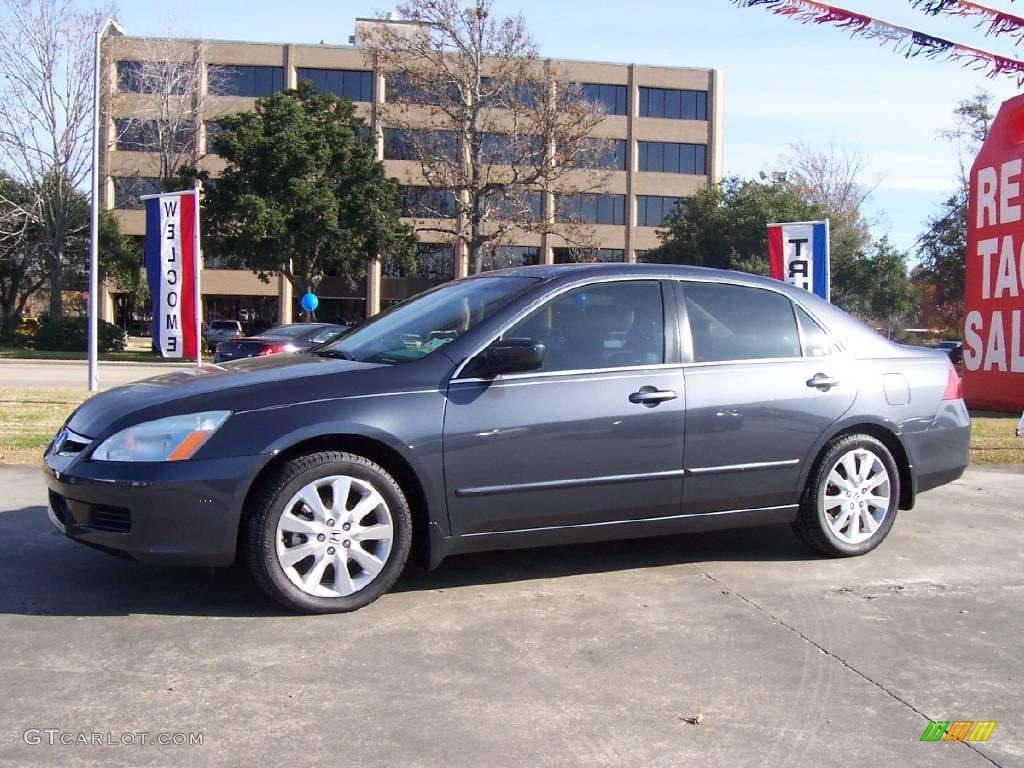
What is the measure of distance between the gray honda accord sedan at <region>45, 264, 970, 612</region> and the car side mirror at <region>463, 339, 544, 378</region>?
1 centimetres

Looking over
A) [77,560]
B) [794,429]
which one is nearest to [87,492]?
[77,560]

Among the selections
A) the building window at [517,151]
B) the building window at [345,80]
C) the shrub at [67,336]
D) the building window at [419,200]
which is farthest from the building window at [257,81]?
the building window at [517,151]

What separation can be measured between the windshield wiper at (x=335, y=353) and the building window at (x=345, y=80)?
174 feet

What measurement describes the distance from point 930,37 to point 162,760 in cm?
912

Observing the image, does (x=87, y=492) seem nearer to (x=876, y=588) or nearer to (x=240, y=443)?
(x=240, y=443)

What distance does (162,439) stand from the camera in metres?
4.28

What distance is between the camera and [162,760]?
304 centimetres

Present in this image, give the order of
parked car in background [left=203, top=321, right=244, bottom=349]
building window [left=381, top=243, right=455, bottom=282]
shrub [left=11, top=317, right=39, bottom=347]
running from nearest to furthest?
shrub [left=11, top=317, right=39, bottom=347]
parked car in background [left=203, top=321, right=244, bottom=349]
building window [left=381, top=243, right=455, bottom=282]

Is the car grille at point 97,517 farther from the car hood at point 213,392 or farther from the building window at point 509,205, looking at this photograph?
the building window at point 509,205

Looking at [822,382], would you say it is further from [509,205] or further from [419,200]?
[419,200]

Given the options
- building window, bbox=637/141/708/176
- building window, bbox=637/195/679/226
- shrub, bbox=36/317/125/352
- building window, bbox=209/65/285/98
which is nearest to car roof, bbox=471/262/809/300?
shrub, bbox=36/317/125/352

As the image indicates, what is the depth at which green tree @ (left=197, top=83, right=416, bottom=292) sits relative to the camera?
36156 mm

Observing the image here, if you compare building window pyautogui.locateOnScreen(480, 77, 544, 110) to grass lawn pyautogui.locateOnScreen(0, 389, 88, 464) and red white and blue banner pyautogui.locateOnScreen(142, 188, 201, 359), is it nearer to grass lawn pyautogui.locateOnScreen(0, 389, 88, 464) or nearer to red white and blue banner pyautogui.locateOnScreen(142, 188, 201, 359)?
red white and blue banner pyautogui.locateOnScreen(142, 188, 201, 359)

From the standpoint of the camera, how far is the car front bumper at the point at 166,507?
418cm
